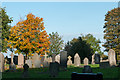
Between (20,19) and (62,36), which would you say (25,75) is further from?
(62,36)

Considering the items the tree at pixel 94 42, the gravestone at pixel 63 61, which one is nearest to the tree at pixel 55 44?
the tree at pixel 94 42

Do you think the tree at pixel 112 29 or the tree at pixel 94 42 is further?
the tree at pixel 94 42

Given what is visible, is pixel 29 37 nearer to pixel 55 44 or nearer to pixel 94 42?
pixel 55 44

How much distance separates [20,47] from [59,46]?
2947 centimetres

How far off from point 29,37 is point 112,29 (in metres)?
20.3

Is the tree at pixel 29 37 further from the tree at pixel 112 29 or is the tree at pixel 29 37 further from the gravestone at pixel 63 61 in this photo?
the gravestone at pixel 63 61

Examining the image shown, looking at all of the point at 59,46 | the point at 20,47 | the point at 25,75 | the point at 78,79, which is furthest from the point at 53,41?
the point at 78,79

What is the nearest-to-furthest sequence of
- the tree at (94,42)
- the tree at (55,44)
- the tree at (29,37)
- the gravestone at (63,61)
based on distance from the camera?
1. the gravestone at (63,61)
2. the tree at (29,37)
3. the tree at (55,44)
4. the tree at (94,42)

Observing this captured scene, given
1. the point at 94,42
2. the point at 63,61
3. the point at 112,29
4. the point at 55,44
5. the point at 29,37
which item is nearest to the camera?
the point at 63,61

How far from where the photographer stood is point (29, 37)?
47.7 meters

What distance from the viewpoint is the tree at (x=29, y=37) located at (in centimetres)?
4625

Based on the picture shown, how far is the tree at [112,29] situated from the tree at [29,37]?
14.9m

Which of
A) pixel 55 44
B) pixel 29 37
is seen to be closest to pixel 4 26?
pixel 29 37

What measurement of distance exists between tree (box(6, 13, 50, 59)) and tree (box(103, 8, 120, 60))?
1491cm
